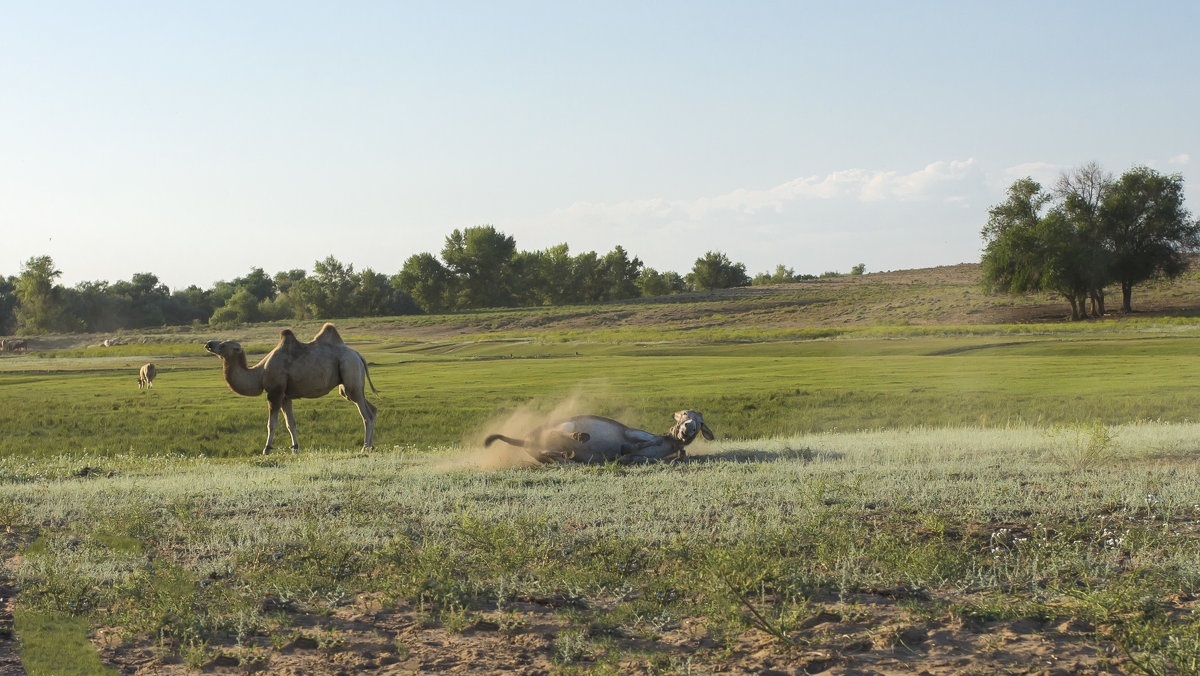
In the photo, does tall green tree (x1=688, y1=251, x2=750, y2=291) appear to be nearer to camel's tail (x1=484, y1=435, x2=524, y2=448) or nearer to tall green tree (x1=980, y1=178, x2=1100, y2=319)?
tall green tree (x1=980, y1=178, x2=1100, y2=319)

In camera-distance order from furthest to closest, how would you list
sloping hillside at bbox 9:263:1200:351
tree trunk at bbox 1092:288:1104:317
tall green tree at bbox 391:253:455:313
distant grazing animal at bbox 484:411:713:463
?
tall green tree at bbox 391:253:455:313 < sloping hillside at bbox 9:263:1200:351 < tree trunk at bbox 1092:288:1104:317 < distant grazing animal at bbox 484:411:713:463

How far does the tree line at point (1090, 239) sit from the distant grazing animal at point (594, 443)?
71.3m

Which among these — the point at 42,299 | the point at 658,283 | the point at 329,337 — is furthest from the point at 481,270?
the point at 329,337

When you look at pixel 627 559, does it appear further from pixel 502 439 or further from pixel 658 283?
pixel 658 283

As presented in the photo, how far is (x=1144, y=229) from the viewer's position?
80.8m

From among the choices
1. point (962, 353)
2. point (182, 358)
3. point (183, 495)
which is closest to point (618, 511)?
point (183, 495)

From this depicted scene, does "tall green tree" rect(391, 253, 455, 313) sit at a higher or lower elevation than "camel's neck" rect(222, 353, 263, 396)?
higher

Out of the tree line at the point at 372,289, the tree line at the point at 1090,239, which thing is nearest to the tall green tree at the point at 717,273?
the tree line at the point at 372,289

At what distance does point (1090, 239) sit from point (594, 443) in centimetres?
8019

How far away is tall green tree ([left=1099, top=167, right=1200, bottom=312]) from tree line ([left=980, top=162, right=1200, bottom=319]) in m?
0.08

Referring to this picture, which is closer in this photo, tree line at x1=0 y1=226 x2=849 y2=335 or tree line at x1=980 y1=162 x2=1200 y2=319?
tree line at x1=980 y1=162 x2=1200 y2=319

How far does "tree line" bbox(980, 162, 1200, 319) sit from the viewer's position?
76562 millimetres

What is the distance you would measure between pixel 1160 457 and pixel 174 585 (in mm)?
11350

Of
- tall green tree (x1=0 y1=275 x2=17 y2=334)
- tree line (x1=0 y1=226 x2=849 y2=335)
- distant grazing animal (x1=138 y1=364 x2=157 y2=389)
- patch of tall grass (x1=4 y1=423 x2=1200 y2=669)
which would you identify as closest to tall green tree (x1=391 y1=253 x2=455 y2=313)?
tree line (x1=0 y1=226 x2=849 y2=335)
